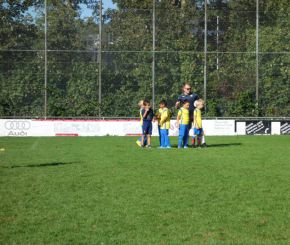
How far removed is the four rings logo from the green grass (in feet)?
58.8

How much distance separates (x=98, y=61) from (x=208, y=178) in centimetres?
2804

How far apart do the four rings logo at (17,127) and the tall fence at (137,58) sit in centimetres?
350

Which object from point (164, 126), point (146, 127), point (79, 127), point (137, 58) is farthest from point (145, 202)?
point (137, 58)

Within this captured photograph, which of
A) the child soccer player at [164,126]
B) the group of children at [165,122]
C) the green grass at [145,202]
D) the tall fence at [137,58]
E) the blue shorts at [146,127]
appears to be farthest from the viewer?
the tall fence at [137,58]

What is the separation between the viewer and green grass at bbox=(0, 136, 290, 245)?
7.49 m

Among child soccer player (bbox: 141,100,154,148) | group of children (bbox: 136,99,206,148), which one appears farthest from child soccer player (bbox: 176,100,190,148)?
child soccer player (bbox: 141,100,154,148)

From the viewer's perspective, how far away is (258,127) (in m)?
37.3

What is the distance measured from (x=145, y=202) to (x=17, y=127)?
2609 cm

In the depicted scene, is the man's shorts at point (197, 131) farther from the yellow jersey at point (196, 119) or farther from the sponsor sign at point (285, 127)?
the sponsor sign at point (285, 127)

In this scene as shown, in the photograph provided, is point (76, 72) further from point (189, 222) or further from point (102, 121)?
point (189, 222)

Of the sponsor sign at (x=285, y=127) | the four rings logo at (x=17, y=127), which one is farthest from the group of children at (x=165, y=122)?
the sponsor sign at (x=285, y=127)

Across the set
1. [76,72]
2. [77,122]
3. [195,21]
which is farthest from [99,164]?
[195,21]

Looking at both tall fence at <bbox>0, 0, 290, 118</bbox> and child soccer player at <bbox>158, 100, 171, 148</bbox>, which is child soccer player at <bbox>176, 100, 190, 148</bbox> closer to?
child soccer player at <bbox>158, 100, 171, 148</bbox>

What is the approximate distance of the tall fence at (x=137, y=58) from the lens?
39.5m
